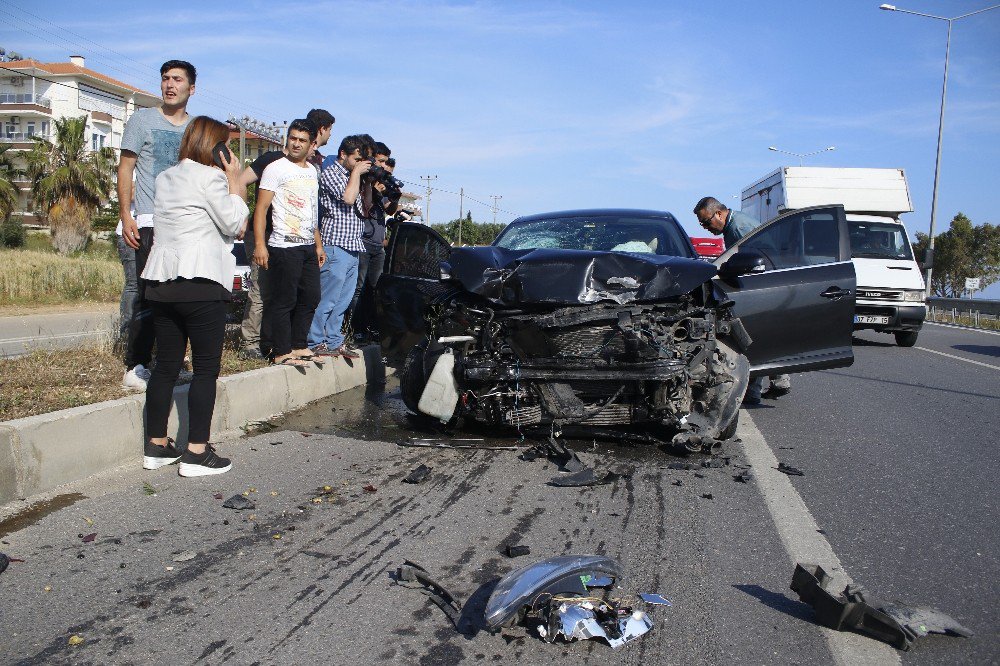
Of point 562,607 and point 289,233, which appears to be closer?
point 562,607

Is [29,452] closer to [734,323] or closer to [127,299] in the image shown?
[127,299]

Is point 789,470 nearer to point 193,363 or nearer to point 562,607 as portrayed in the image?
point 562,607

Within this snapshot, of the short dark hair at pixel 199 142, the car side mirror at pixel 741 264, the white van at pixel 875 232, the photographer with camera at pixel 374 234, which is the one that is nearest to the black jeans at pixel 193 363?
the short dark hair at pixel 199 142

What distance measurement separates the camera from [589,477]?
4777 millimetres

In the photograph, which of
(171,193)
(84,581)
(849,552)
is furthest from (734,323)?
(84,581)

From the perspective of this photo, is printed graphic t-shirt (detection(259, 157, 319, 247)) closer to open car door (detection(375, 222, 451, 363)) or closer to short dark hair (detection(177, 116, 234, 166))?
open car door (detection(375, 222, 451, 363))

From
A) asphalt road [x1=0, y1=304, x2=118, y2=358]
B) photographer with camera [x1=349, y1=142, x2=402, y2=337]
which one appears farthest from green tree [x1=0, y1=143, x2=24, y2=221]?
photographer with camera [x1=349, y1=142, x2=402, y2=337]

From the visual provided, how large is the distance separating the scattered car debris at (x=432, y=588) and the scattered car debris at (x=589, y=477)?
1.54 m

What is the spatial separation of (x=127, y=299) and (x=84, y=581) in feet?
11.0

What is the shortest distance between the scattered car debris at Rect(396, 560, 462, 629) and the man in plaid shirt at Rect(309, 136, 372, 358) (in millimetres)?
4625

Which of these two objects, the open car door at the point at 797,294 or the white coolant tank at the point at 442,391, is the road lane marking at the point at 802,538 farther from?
the white coolant tank at the point at 442,391

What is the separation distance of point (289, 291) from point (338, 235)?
1.09 metres

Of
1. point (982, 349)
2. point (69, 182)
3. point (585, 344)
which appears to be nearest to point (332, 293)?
point (585, 344)

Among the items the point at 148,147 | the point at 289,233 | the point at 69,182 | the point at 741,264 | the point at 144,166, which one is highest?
the point at 69,182
